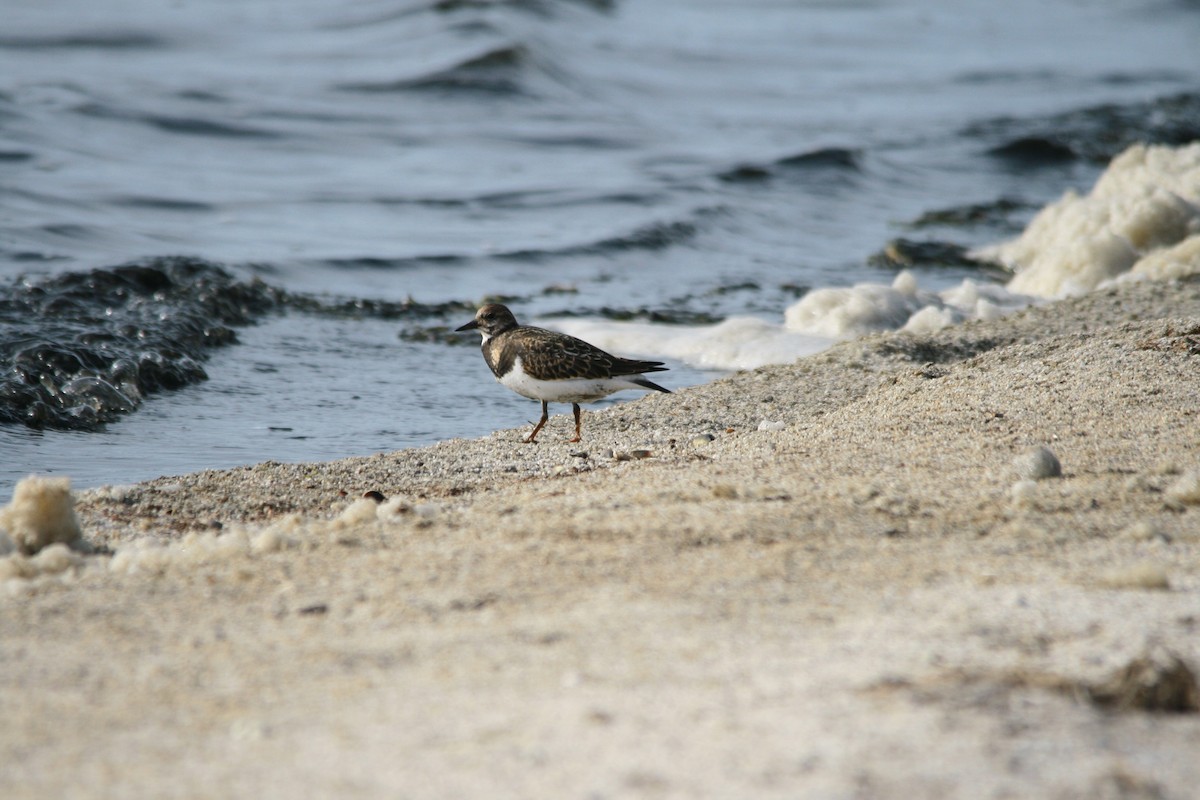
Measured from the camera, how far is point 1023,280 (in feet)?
32.8

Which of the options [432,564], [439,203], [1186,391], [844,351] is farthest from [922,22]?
[432,564]

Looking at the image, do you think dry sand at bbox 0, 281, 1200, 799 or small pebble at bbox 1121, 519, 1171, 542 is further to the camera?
small pebble at bbox 1121, 519, 1171, 542

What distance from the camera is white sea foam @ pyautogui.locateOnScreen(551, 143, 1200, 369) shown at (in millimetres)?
8086

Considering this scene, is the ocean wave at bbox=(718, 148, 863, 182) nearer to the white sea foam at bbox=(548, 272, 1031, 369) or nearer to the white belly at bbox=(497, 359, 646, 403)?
the white sea foam at bbox=(548, 272, 1031, 369)

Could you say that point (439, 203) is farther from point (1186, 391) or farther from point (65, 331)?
point (1186, 391)

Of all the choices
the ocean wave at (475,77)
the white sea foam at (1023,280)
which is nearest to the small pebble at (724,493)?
the white sea foam at (1023,280)

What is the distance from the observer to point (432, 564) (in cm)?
312

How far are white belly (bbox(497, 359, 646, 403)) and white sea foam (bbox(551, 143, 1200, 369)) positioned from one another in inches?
87.8

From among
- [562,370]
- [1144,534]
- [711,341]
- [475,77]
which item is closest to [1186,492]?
[1144,534]

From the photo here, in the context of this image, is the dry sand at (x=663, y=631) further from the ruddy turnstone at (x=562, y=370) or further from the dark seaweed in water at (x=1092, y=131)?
the dark seaweed in water at (x=1092, y=131)

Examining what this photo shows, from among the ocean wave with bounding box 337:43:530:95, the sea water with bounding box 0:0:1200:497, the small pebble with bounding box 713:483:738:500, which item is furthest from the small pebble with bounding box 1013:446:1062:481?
the ocean wave with bounding box 337:43:530:95

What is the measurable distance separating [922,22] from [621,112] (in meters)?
10.9

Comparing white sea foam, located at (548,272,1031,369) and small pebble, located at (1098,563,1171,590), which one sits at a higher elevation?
white sea foam, located at (548,272,1031,369)

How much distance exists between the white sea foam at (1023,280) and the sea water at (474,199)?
0.03 meters
